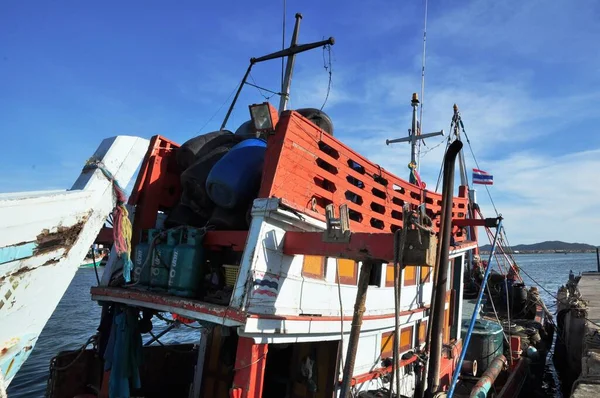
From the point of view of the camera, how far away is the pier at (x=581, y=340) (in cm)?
650

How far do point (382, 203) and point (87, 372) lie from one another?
5.05 meters

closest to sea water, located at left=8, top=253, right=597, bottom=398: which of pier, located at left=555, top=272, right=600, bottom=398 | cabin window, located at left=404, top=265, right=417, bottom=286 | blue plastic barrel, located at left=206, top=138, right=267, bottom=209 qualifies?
pier, located at left=555, top=272, right=600, bottom=398

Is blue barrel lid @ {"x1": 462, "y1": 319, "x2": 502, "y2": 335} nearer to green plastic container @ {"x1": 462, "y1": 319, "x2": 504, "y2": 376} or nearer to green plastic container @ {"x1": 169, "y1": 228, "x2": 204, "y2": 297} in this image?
green plastic container @ {"x1": 462, "y1": 319, "x2": 504, "y2": 376}

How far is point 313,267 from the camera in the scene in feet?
17.4

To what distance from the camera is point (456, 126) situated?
1375cm

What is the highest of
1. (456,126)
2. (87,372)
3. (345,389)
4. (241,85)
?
(456,126)

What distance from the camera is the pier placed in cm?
650

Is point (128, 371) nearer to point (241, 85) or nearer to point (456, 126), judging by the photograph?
point (241, 85)

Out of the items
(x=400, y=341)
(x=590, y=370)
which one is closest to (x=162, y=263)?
(x=400, y=341)

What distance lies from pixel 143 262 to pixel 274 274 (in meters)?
2.00

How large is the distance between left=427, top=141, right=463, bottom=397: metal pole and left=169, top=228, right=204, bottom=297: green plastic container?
2.84 metres

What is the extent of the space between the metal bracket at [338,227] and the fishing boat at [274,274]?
0.04ft

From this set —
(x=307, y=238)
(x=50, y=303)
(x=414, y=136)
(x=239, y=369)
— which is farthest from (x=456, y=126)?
(x=50, y=303)

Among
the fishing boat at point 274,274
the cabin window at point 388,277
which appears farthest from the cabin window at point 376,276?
the cabin window at point 388,277
